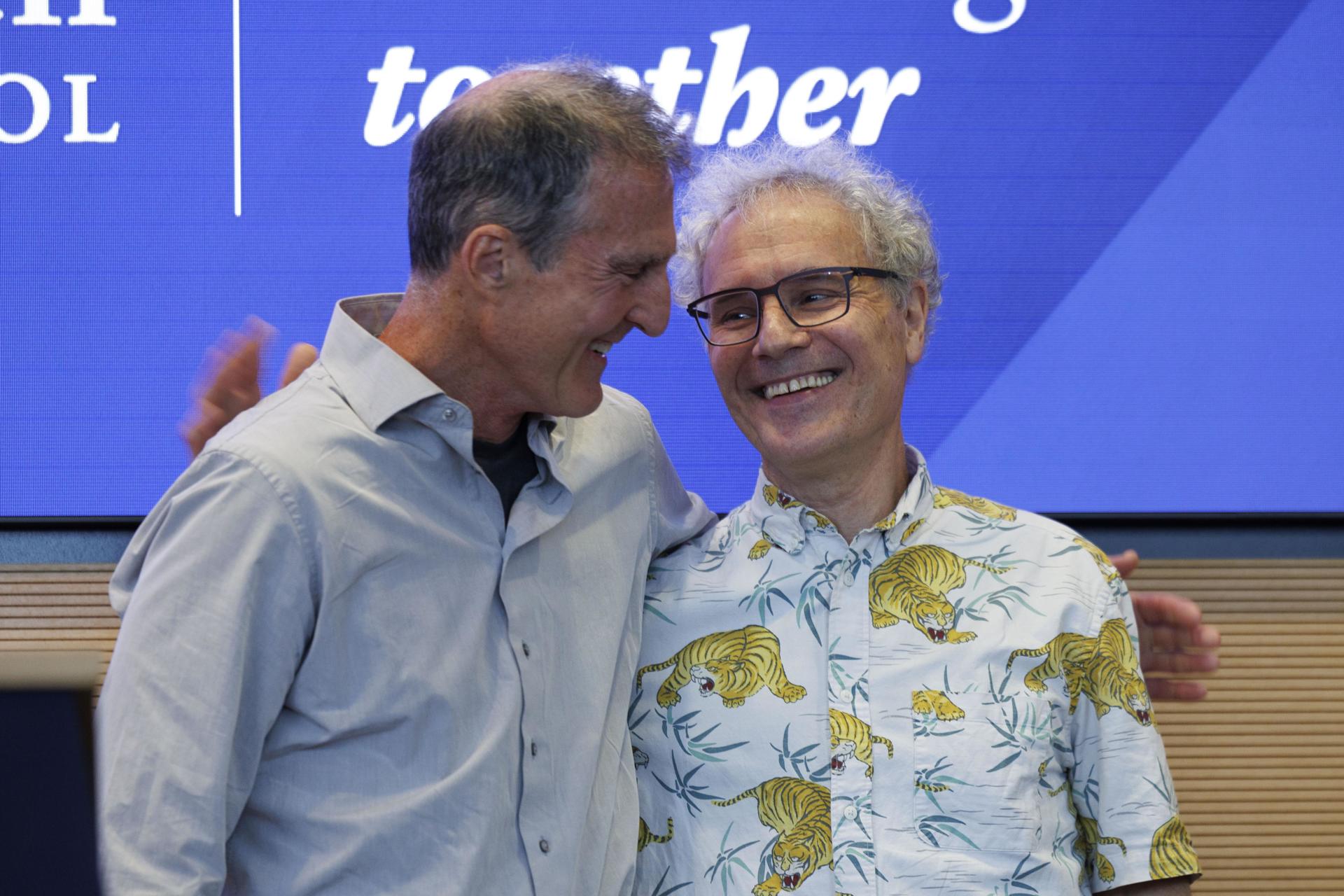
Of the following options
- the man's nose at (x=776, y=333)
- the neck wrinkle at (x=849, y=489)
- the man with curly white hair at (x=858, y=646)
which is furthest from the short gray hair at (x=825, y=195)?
the neck wrinkle at (x=849, y=489)

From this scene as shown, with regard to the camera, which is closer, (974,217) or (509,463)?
(509,463)

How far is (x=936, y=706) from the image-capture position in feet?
5.27

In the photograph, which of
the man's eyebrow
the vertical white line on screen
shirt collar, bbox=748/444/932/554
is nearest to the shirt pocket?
shirt collar, bbox=748/444/932/554

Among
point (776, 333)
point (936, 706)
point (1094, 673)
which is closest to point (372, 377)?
point (776, 333)

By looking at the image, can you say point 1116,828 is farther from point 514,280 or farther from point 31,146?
point 31,146

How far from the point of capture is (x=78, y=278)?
7.84 ft

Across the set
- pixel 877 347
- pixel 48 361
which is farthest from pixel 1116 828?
pixel 48 361

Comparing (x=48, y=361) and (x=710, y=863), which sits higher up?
(x=48, y=361)

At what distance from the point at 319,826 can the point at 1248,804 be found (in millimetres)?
2130

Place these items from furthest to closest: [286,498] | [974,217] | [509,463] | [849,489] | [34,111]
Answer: [974,217]
[34,111]
[849,489]
[509,463]
[286,498]

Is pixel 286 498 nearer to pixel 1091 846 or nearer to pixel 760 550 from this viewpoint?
pixel 760 550

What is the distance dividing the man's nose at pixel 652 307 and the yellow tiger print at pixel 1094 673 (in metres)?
0.61

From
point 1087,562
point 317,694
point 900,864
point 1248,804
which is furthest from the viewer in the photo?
point 1248,804

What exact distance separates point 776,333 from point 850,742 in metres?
0.53
